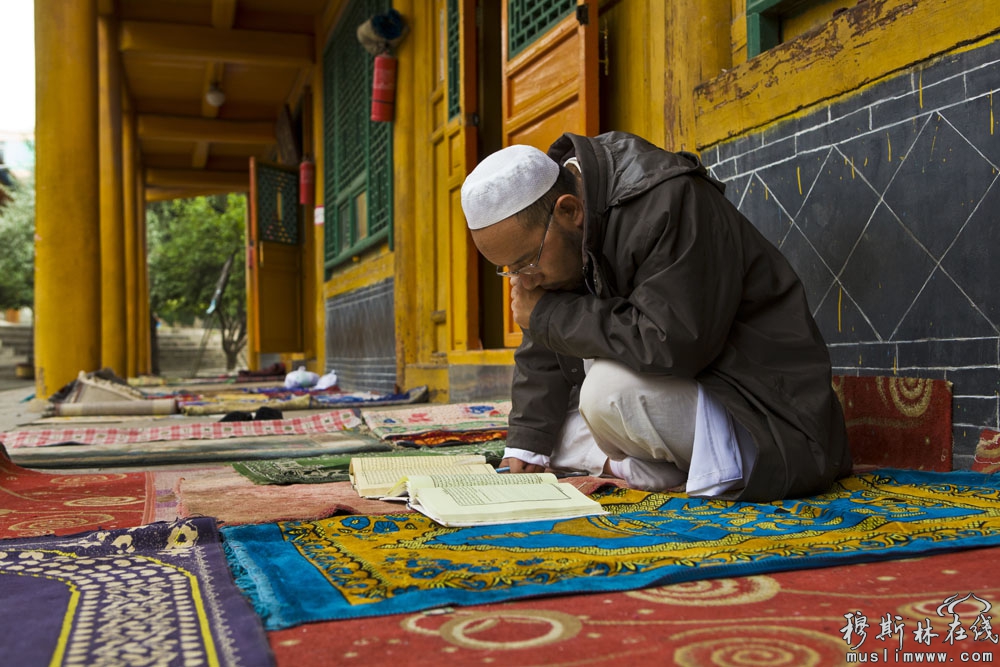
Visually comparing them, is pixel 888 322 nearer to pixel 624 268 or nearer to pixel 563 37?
pixel 624 268

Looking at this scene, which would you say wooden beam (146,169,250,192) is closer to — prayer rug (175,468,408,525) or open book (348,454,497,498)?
prayer rug (175,468,408,525)

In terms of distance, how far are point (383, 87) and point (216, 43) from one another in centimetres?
434

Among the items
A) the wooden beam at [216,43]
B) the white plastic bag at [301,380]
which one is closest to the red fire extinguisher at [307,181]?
the wooden beam at [216,43]

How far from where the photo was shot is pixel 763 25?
331 cm

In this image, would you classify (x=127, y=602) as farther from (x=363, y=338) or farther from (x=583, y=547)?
(x=363, y=338)

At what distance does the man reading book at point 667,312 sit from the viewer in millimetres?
2000

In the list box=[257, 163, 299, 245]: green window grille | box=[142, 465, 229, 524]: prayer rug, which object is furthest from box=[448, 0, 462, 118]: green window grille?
box=[257, 163, 299, 245]: green window grille

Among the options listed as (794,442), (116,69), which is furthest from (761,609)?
(116,69)

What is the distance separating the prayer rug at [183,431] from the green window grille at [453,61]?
238 centimetres

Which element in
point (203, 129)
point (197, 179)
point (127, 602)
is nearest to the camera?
point (127, 602)

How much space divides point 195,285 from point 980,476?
69.8 feet

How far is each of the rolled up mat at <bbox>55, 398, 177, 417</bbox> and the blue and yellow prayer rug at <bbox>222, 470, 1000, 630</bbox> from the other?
4442 mm

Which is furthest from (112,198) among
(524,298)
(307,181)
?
(524,298)

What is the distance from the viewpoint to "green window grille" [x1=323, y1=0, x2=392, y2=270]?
26.5ft
